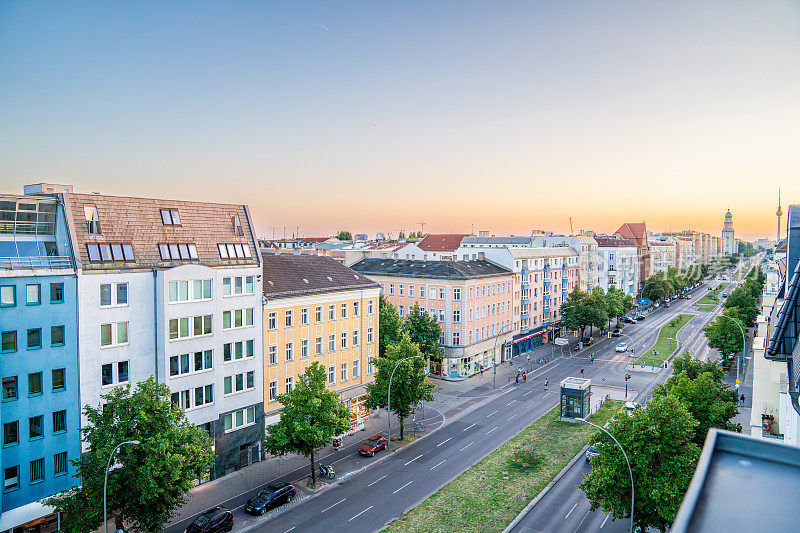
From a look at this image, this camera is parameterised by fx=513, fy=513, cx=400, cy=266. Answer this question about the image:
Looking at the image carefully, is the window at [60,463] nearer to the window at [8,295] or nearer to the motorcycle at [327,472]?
the window at [8,295]

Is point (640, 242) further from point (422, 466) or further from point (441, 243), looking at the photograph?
point (422, 466)

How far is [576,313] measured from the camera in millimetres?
87750

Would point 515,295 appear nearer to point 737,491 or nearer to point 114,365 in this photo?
point 114,365

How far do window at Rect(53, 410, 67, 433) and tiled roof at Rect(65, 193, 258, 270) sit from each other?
8.93m

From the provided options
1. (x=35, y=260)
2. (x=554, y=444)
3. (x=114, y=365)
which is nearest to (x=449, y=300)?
(x=554, y=444)

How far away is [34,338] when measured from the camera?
30.3m

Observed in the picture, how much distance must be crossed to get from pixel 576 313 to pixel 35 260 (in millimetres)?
77447

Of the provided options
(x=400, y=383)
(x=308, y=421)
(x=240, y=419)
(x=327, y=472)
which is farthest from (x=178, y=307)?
(x=400, y=383)

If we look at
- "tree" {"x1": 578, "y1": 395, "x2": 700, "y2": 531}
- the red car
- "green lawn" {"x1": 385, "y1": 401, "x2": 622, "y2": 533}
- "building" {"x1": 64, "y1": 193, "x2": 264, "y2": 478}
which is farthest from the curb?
"building" {"x1": 64, "y1": 193, "x2": 264, "y2": 478}

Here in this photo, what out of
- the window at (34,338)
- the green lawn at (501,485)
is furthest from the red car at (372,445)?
the window at (34,338)

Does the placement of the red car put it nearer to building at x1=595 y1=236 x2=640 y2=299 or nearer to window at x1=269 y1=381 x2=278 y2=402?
window at x1=269 y1=381 x2=278 y2=402

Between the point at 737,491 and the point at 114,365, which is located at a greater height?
the point at 737,491

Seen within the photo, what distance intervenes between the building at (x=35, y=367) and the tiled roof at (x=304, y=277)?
595 inches

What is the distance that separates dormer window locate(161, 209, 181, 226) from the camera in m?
39.1
